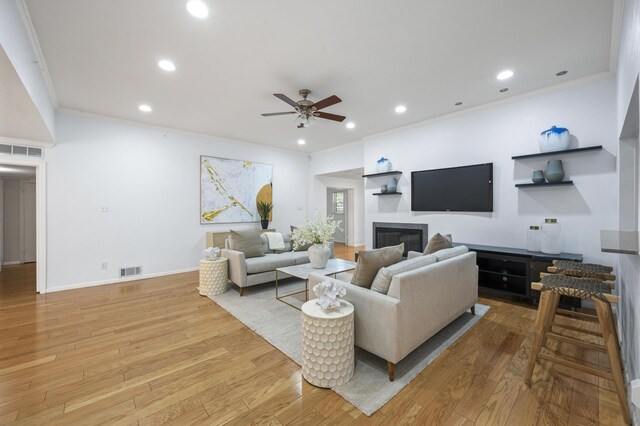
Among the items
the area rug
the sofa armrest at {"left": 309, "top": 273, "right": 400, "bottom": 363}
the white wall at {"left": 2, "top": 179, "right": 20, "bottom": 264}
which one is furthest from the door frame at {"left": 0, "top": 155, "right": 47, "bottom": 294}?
the sofa armrest at {"left": 309, "top": 273, "right": 400, "bottom": 363}

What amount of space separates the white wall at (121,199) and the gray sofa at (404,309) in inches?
155

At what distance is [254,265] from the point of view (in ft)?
13.0

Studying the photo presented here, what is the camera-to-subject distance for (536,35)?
2484 millimetres

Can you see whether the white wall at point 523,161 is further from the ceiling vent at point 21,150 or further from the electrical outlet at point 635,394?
the ceiling vent at point 21,150

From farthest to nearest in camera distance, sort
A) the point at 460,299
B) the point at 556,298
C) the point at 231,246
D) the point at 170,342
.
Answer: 1. the point at 231,246
2. the point at 460,299
3. the point at 170,342
4. the point at 556,298

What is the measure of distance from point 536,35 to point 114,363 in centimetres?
478

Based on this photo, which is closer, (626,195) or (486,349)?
(486,349)

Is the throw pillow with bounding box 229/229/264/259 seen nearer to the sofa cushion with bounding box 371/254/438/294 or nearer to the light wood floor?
the light wood floor

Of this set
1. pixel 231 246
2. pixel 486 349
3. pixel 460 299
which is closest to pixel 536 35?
pixel 460 299

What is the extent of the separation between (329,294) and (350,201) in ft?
23.6

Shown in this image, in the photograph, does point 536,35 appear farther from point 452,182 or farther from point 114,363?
point 114,363

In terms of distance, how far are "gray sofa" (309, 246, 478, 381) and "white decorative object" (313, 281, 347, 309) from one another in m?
0.16

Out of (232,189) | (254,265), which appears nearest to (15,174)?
(232,189)

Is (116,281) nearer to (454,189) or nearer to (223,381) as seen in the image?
(223,381)
